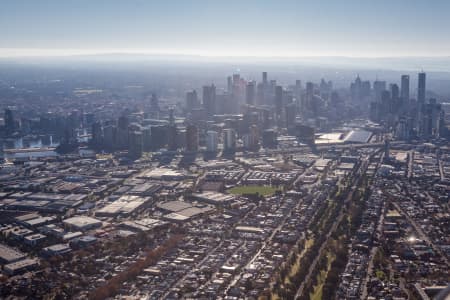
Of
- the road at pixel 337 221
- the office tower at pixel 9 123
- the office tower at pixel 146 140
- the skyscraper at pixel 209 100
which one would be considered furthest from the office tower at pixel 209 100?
the road at pixel 337 221

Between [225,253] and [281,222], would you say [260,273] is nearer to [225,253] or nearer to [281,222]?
[225,253]

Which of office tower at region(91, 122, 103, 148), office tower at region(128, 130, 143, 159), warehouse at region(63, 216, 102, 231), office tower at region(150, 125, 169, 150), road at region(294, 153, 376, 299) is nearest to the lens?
road at region(294, 153, 376, 299)

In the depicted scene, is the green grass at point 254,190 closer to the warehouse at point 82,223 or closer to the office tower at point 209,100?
the warehouse at point 82,223

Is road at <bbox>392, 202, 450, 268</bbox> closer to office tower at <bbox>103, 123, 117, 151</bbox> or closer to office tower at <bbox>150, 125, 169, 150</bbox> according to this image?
office tower at <bbox>150, 125, 169, 150</bbox>

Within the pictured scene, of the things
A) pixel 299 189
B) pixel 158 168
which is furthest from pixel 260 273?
pixel 158 168

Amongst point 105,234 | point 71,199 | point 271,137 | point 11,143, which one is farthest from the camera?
point 11,143

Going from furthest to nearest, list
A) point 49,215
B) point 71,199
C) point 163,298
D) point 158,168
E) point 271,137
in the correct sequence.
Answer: point 271,137 → point 158,168 → point 71,199 → point 49,215 → point 163,298

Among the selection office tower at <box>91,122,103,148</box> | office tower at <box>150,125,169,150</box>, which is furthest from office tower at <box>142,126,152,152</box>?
office tower at <box>91,122,103,148</box>
